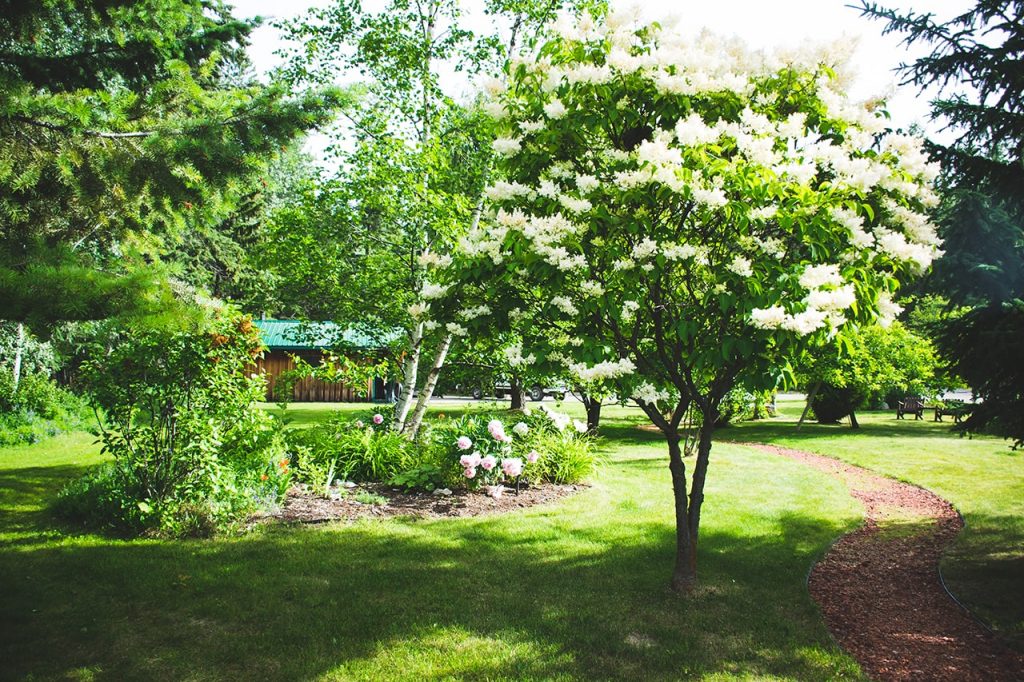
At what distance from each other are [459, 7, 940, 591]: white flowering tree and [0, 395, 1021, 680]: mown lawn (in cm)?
142

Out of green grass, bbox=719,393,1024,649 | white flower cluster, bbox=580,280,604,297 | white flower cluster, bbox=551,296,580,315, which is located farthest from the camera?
green grass, bbox=719,393,1024,649

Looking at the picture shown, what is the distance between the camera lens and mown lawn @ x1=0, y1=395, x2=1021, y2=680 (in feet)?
12.6

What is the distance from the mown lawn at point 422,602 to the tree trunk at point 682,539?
13 centimetres

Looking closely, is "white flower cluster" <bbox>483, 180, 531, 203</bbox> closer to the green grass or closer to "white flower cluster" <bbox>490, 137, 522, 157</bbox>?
"white flower cluster" <bbox>490, 137, 522, 157</bbox>

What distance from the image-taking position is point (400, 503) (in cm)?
775

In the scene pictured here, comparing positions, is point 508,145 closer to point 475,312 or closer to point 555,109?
point 555,109

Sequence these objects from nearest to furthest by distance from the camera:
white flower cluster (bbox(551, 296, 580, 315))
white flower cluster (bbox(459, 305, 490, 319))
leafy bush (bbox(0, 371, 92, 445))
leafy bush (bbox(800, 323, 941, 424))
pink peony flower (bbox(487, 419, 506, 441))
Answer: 1. white flower cluster (bbox(551, 296, 580, 315))
2. white flower cluster (bbox(459, 305, 490, 319))
3. pink peony flower (bbox(487, 419, 506, 441))
4. leafy bush (bbox(0, 371, 92, 445))
5. leafy bush (bbox(800, 323, 941, 424))

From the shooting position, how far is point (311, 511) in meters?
7.15

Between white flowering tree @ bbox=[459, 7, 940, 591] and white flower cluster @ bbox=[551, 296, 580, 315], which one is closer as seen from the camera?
white flowering tree @ bbox=[459, 7, 940, 591]

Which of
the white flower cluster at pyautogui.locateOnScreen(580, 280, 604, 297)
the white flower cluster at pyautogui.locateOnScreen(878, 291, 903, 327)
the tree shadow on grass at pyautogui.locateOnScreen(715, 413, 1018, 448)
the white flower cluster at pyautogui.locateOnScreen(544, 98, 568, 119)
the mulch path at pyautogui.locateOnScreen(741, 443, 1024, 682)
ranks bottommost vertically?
the mulch path at pyautogui.locateOnScreen(741, 443, 1024, 682)

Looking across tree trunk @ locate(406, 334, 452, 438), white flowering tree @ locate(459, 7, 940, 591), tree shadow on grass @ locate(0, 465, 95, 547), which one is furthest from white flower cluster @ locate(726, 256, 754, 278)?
tree shadow on grass @ locate(0, 465, 95, 547)

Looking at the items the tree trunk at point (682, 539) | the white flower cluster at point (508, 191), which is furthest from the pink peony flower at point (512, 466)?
the white flower cluster at point (508, 191)

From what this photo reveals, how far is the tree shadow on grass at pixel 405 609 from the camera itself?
384 cm

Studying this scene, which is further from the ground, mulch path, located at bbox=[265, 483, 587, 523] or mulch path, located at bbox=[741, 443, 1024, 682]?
mulch path, located at bbox=[265, 483, 587, 523]
